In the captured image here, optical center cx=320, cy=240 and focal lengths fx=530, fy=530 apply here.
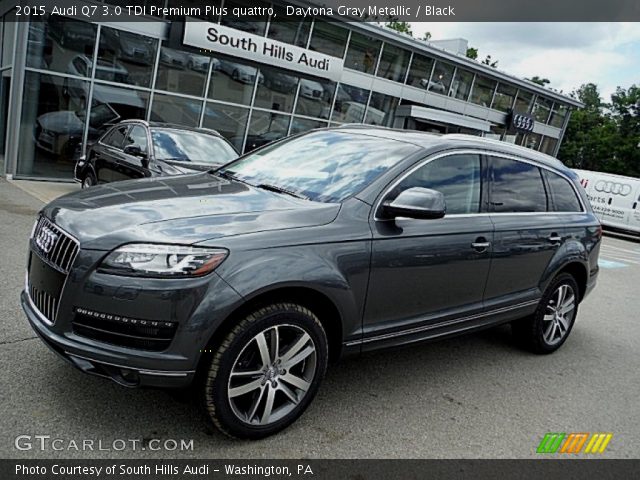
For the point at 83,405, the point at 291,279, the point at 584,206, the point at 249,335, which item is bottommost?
the point at 83,405

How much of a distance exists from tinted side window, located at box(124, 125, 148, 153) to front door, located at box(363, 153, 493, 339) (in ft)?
16.5

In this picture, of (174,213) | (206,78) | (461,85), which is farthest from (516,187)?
(461,85)

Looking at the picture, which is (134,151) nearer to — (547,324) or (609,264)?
(547,324)

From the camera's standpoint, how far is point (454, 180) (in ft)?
12.2

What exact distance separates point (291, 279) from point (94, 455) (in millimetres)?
1271

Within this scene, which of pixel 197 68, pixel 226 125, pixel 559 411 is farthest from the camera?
pixel 226 125

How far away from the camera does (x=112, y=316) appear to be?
246 cm

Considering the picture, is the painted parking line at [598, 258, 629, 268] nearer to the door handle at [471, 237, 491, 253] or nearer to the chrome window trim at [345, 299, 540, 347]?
the chrome window trim at [345, 299, 540, 347]

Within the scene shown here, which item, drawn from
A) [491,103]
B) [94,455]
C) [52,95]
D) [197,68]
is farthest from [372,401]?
[491,103]

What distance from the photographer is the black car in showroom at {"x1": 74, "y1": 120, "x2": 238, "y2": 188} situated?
717 cm

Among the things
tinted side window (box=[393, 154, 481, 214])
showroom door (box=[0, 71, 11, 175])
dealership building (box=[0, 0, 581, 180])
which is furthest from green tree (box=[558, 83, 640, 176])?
tinted side window (box=[393, 154, 481, 214])

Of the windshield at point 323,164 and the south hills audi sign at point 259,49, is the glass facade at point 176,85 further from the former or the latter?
the windshield at point 323,164

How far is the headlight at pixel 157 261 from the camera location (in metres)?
2.47

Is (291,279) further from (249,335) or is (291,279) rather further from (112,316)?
(112,316)
